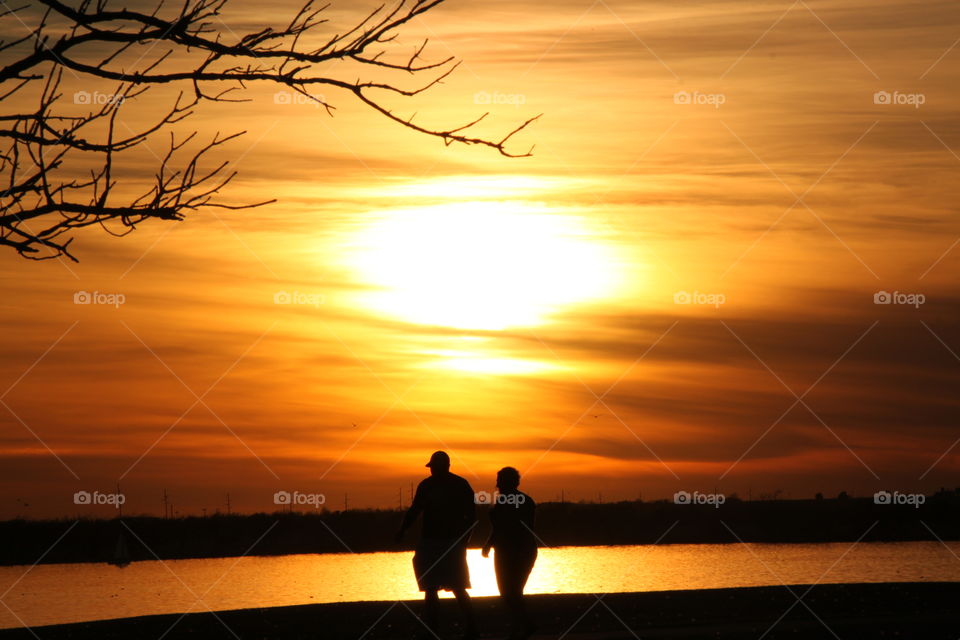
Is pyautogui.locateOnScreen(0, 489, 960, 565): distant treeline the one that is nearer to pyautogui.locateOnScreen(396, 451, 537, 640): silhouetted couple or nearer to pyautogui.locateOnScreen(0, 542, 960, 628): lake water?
pyautogui.locateOnScreen(0, 542, 960, 628): lake water

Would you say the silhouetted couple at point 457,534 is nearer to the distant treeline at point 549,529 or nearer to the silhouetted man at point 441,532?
the silhouetted man at point 441,532

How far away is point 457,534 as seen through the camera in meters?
15.3

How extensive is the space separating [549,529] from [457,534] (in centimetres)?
13071

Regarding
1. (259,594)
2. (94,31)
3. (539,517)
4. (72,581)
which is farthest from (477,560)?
(94,31)

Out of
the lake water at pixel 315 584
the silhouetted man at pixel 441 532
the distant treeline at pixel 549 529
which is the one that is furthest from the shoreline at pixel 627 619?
the distant treeline at pixel 549 529

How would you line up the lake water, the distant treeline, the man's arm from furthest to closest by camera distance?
the distant treeline < the lake water < the man's arm

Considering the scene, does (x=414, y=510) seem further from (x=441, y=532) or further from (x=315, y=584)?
(x=315, y=584)

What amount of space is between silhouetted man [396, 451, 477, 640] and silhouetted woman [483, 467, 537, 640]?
36 centimetres

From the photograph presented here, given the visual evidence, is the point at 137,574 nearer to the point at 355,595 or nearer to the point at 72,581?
the point at 72,581

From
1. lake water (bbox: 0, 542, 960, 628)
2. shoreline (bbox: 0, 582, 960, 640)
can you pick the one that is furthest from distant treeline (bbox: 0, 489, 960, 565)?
shoreline (bbox: 0, 582, 960, 640)

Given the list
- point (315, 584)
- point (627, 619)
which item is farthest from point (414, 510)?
point (315, 584)

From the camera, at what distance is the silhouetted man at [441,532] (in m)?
15.1

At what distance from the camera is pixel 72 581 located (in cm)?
7600

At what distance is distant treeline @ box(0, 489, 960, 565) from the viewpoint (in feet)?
419
